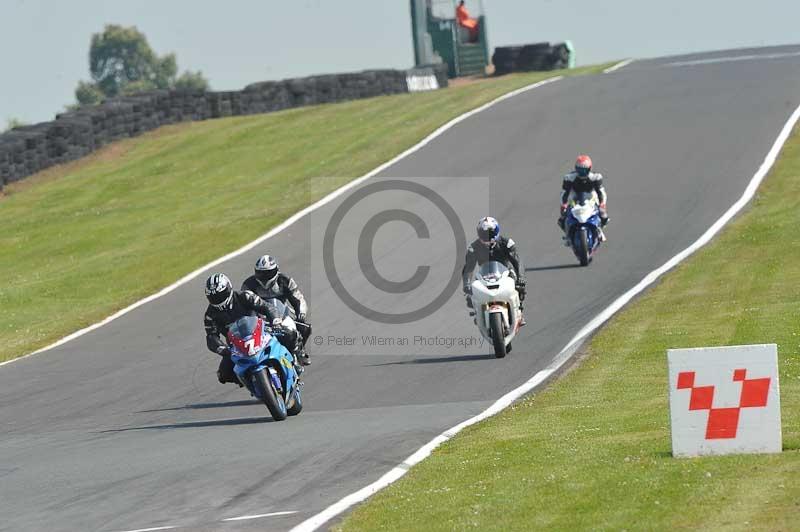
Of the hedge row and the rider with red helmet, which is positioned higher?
the hedge row

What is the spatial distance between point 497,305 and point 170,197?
19.6 m

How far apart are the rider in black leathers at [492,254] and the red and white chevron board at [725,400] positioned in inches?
299

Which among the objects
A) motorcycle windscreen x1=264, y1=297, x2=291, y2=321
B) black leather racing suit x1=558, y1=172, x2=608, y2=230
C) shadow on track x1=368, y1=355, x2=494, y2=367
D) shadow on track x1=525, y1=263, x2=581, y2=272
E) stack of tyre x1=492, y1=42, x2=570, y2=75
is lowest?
shadow on track x1=368, y1=355, x2=494, y2=367

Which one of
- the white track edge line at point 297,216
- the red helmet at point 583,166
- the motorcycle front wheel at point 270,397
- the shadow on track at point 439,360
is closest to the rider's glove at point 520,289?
the shadow on track at point 439,360

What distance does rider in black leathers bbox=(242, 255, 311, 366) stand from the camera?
48.6 ft

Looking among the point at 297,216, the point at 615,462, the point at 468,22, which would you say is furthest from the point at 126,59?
the point at 615,462

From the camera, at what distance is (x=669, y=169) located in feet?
98.6

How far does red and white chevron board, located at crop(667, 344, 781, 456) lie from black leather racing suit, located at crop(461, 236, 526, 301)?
25.2 ft

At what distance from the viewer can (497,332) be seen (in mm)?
16766

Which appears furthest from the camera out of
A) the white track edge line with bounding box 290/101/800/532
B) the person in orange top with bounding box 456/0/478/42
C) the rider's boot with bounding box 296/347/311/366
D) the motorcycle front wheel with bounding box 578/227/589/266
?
the person in orange top with bounding box 456/0/478/42

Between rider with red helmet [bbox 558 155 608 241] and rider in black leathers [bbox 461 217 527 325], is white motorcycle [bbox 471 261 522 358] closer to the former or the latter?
rider in black leathers [bbox 461 217 527 325]

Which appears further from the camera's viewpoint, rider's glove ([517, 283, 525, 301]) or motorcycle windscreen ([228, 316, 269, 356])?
rider's glove ([517, 283, 525, 301])

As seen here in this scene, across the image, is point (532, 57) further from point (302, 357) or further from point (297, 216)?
point (302, 357)

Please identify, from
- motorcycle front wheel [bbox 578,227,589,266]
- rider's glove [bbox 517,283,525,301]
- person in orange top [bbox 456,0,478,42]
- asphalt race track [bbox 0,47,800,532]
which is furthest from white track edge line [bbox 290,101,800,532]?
person in orange top [bbox 456,0,478,42]
